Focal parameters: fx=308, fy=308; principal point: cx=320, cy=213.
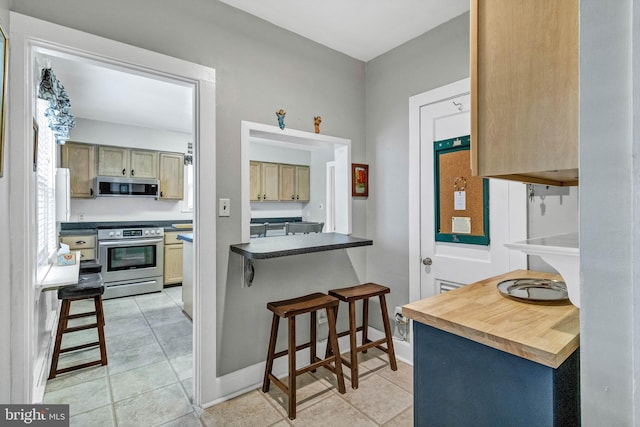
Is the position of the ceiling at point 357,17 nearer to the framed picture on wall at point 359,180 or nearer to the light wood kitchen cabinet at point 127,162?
the framed picture on wall at point 359,180

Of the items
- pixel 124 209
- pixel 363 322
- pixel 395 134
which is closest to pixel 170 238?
pixel 124 209

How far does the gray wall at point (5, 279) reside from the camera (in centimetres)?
126

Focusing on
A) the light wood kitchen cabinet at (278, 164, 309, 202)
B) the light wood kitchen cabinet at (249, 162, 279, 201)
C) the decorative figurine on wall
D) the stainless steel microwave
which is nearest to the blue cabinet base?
the decorative figurine on wall

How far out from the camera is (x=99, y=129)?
4.75 meters

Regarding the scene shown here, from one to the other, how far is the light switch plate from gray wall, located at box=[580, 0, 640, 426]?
179cm

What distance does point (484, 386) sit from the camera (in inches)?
39.8

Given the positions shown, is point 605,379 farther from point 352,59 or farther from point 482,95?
point 352,59

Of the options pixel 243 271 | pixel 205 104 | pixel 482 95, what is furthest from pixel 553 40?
pixel 243 271

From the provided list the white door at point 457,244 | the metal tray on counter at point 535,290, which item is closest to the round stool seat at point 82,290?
the white door at point 457,244

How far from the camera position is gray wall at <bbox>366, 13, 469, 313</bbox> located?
228 centimetres

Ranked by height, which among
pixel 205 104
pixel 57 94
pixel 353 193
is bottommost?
pixel 353 193

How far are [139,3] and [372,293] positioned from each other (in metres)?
2.36
